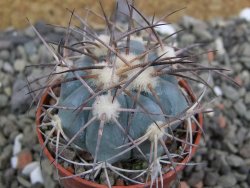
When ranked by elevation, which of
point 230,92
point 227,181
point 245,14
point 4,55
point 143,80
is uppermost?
point 245,14

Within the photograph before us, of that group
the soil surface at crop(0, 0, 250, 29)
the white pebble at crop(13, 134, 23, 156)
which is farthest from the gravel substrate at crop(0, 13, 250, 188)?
the soil surface at crop(0, 0, 250, 29)

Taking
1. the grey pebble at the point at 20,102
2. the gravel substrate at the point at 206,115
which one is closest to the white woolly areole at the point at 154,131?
the gravel substrate at the point at 206,115

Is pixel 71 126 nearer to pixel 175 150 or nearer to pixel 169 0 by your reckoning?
pixel 175 150

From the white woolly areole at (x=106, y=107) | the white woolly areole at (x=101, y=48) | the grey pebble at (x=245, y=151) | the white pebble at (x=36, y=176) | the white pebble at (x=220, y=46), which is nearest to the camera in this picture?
the white woolly areole at (x=106, y=107)

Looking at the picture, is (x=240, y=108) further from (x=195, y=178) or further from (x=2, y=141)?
(x=2, y=141)

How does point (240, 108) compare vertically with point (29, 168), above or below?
above

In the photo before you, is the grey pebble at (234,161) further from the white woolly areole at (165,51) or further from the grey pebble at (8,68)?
the grey pebble at (8,68)

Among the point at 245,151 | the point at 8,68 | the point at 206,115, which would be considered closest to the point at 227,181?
the point at 245,151
